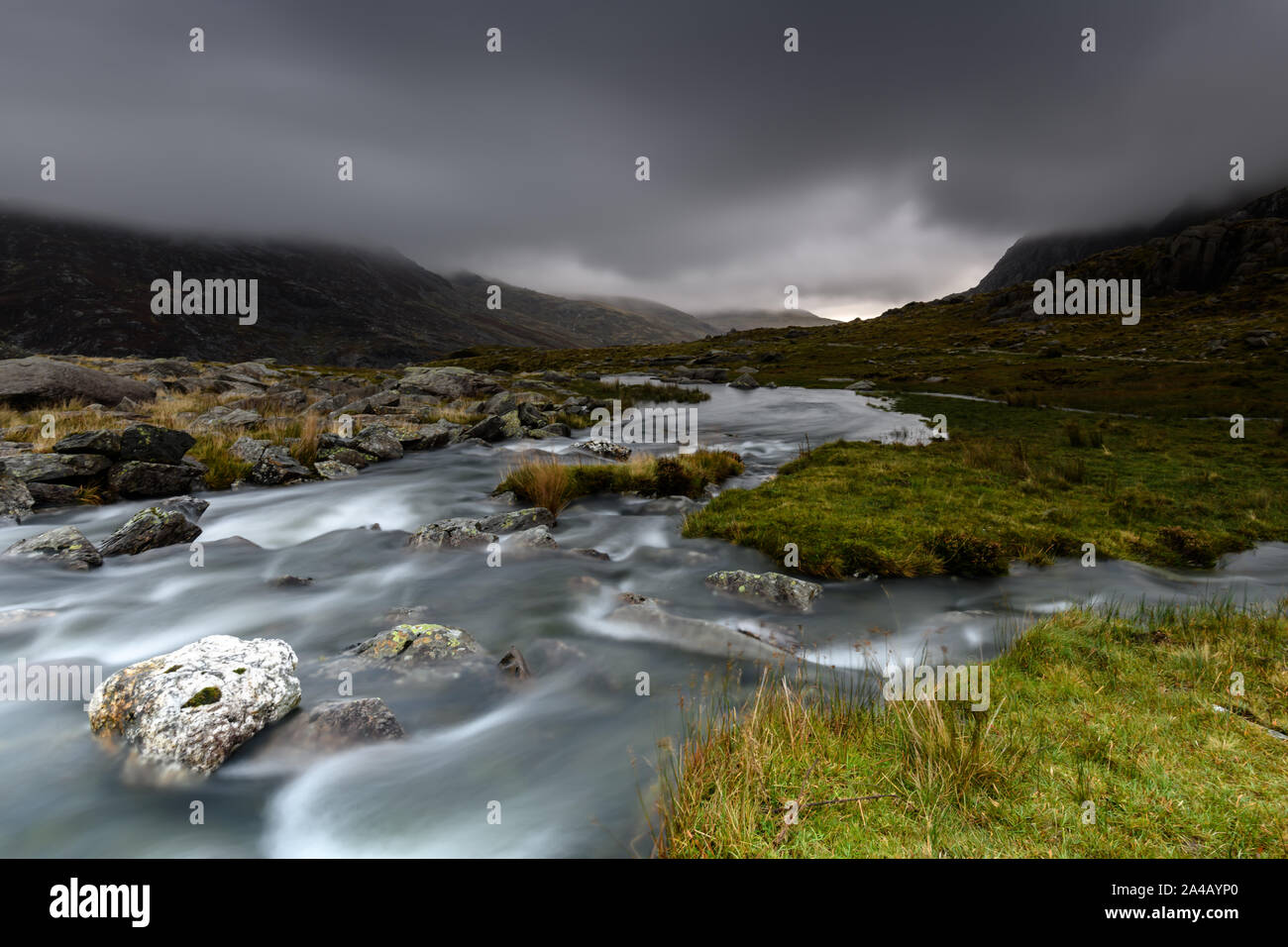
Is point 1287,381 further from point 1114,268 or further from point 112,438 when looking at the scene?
point 1114,268

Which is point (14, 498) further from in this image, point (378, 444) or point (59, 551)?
point (378, 444)

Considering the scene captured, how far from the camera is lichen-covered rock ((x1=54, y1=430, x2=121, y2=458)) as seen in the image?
44.8ft

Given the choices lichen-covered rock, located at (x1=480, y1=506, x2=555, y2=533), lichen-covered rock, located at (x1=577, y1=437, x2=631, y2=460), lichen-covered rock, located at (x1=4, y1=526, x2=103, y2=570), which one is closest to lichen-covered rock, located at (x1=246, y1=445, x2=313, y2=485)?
lichen-covered rock, located at (x1=4, y1=526, x2=103, y2=570)

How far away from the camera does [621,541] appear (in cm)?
1177

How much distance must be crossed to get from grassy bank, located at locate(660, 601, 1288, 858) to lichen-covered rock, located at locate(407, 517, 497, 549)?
22.5ft

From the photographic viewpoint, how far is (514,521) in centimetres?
1195
